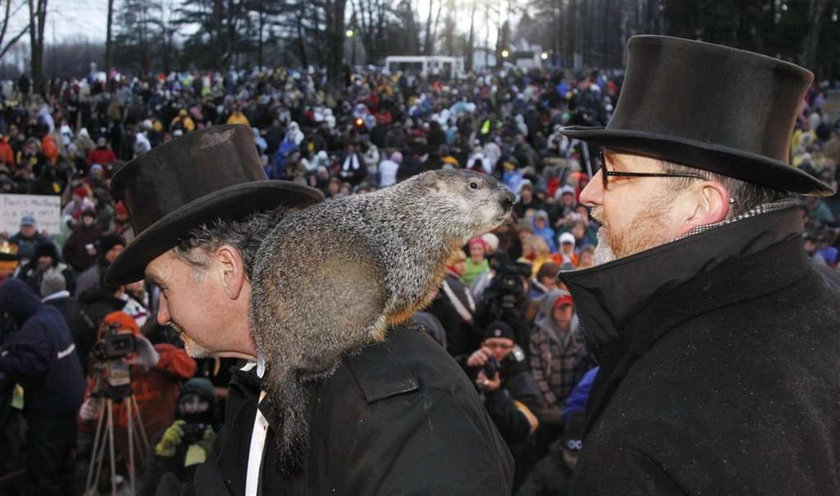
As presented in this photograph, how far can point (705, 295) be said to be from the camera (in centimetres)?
181

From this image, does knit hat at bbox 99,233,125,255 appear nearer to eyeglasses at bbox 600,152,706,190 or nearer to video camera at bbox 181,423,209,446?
video camera at bbox 181,423,209,446

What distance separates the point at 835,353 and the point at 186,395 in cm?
453

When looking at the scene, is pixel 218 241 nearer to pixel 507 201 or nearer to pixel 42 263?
pixel 507 201

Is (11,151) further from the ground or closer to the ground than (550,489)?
further from the ground

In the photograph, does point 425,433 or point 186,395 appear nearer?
point 425,433

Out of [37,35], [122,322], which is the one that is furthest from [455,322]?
[37,35]

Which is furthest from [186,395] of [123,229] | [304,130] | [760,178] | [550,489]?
[304,130]

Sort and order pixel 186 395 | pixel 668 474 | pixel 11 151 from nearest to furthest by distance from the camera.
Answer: pixel 668 474 → pixel 186 395 → pixel 11 151

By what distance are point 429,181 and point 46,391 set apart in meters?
4.62

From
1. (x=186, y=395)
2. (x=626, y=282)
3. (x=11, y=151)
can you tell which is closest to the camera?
(x=626, y=282)

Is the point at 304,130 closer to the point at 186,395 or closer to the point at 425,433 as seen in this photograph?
the point at 186,395

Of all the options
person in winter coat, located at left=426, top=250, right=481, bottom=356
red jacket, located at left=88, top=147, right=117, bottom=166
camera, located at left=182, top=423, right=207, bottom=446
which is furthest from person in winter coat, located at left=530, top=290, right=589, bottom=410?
red jacket, located at left=88, top=147, right=117, bottom=166

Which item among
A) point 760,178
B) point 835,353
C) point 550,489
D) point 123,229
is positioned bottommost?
point 550,489

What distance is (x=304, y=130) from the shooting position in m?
24.1
